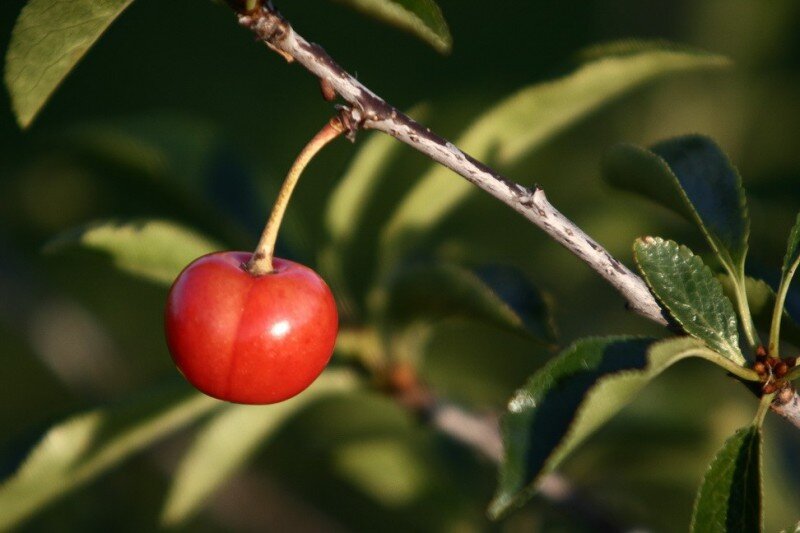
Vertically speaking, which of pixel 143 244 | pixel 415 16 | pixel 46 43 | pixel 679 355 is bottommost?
pixel 143 244

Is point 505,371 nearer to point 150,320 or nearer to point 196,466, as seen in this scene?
point 196,466

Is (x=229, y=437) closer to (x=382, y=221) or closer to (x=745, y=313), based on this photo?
(x=382, y=221)

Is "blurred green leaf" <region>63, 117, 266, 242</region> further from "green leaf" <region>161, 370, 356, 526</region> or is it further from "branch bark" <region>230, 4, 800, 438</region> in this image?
"branch bark" <region>230, 4, 800, 438</region>

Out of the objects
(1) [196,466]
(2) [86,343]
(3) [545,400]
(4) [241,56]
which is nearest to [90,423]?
(1) [196,466]

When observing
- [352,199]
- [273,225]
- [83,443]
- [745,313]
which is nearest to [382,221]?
[352,199]

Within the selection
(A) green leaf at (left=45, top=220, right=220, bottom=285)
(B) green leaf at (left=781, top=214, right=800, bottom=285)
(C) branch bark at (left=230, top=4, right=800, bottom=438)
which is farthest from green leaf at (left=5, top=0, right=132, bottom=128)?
(B) green leaf at (left=781, top=214, right=800, bottom=285)

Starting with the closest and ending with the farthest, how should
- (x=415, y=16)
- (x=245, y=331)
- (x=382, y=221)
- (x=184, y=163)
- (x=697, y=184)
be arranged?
(x=415, y=16) < (x=245, y=331) < (x=697, y=184) < (x=184, y=163) < (x=382, y=221)

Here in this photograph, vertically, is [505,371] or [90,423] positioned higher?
[90,423]

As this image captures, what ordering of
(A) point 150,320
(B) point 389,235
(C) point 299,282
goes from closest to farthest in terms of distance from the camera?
(C) point 299,282 < (B) point 389,235 < (A) point 150,320

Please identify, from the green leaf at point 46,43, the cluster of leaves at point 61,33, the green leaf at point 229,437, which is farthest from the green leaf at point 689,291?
the green leaf at point 229,437
